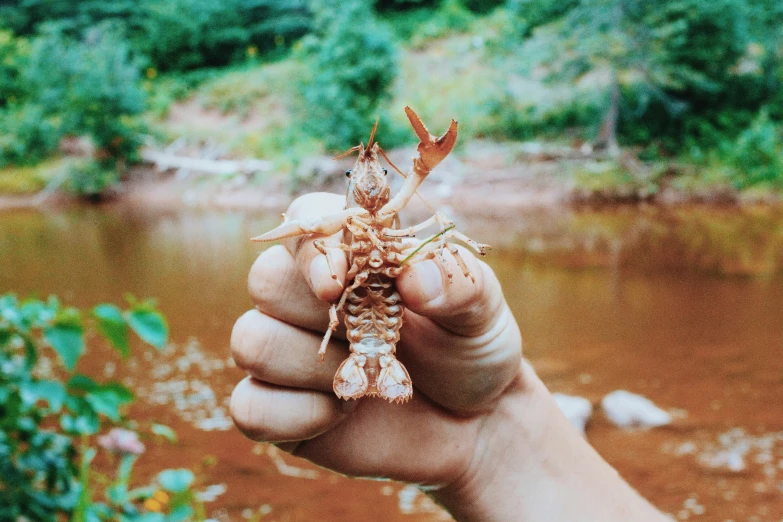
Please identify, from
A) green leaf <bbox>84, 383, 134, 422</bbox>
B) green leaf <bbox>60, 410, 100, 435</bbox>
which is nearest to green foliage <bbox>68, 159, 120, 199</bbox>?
green leaf <bbox>60, 410, 100, 435</bbox>

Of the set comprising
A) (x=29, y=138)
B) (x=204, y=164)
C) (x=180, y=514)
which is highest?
(x=180, y=514)

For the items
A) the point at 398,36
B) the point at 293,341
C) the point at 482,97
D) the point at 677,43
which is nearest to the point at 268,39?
the point at 398,36

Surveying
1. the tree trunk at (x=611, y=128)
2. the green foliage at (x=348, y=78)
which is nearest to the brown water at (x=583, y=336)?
the tree trunk at (x=611, y=128)

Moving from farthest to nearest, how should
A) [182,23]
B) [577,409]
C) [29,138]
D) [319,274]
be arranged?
[182,23] → [29,138] → [577,409] → [319,274]

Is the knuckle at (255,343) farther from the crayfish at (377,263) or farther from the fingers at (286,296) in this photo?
the crayfish at (377,263)

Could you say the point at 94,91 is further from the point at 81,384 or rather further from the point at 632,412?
the point at 81,384

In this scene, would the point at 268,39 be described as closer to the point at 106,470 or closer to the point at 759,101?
the point at 759,101

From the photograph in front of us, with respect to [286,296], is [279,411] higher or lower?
lower

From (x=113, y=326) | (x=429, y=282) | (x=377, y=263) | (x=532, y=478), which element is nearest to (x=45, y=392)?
(x=113, y=326)
